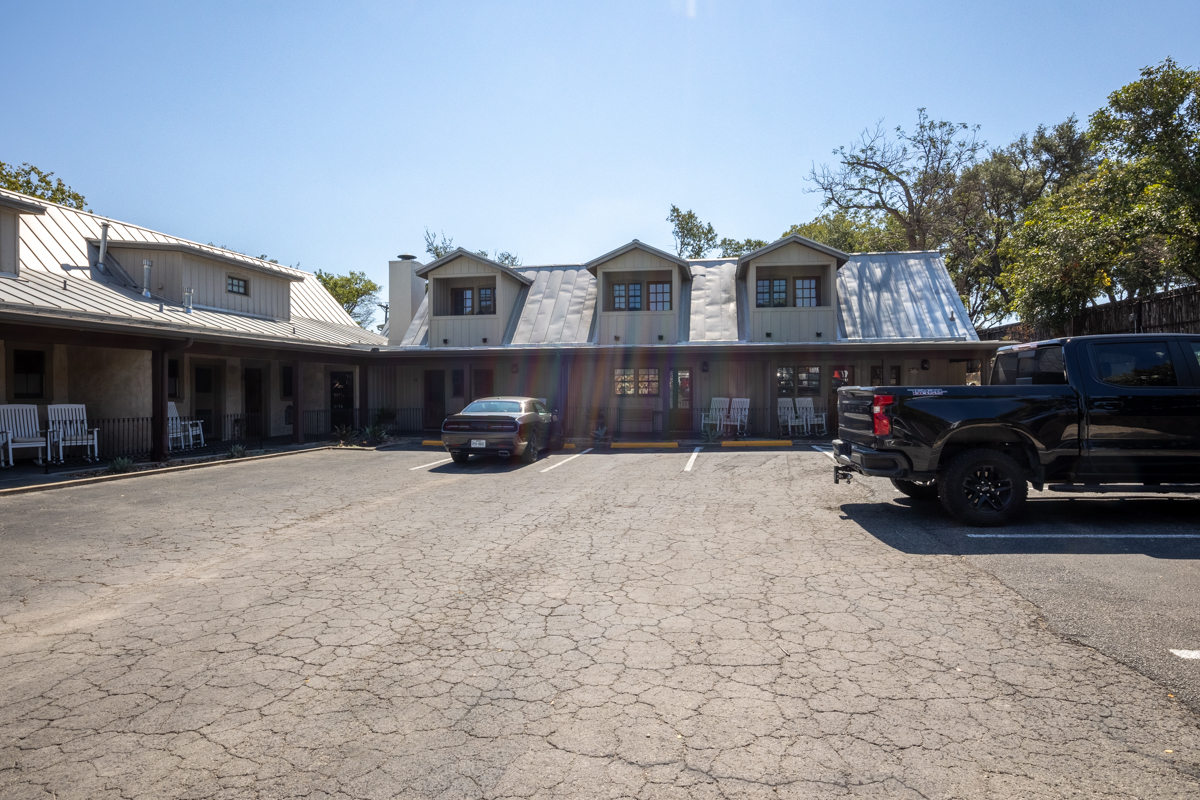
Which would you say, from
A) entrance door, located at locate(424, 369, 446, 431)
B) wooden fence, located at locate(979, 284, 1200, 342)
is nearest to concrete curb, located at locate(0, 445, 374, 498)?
entrance door, located at locate(424, 369, 446, 431)

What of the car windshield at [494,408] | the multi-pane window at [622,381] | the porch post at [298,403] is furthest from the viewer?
the multi-pane window at [622,381]

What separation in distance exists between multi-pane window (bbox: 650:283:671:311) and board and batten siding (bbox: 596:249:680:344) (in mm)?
440

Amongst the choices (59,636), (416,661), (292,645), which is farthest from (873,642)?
(59,636)

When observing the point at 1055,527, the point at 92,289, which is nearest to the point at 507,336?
the point at 92,289

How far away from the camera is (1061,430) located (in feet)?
23.5

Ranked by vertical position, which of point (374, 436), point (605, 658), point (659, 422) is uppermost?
point (659, 422)

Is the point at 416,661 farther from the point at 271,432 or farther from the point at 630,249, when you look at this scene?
the point at 271,432

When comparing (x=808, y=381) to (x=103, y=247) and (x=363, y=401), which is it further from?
(x=103, y=247)

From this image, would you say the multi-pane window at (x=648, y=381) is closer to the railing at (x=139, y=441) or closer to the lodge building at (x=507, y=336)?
the lodge building at (x=507, y=336)

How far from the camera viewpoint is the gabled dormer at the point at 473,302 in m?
21.2

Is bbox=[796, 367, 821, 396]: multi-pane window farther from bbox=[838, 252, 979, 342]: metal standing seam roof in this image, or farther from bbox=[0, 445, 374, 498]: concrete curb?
bbox=[0, 445, 374, 498]: concrete curb

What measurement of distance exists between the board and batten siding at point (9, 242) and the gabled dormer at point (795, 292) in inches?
730

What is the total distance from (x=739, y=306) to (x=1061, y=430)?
14.4m

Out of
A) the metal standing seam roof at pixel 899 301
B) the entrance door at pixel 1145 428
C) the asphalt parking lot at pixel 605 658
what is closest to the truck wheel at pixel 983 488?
the asphalt parking lot at pixel 605 658
